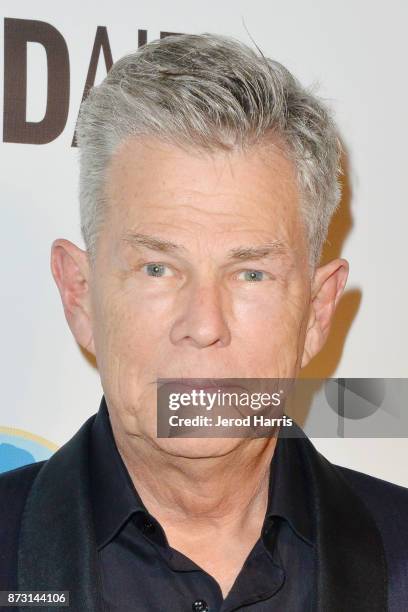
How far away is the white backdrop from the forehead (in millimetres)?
335

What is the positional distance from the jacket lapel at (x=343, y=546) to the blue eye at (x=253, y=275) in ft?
1.02

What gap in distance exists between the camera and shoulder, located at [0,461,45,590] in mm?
1269

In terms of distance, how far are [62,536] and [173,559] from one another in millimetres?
143

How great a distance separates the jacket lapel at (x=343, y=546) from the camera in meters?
1.30

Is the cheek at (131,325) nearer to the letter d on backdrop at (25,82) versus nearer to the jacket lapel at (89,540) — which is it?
the jacket lapel at (89,540)

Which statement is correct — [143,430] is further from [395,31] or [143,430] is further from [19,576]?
[395,31]

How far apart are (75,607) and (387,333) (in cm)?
80

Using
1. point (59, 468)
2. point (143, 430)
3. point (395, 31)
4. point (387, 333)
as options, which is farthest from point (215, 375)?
point (395, 31)

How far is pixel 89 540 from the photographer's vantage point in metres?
1.27

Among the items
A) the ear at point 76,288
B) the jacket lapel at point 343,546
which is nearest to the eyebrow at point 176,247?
the ear at point 76,288

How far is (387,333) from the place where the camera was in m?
1.78

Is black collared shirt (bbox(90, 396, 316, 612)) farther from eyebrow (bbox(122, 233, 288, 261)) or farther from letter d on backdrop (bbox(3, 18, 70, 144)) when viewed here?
letter d on backdrop (bbox(3, 18, 70, 144))

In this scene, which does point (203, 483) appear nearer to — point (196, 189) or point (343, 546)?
point (343, 546)

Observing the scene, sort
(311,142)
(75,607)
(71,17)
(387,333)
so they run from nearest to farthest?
(75,607)
(311,142)
(71,17)
(387,333)
